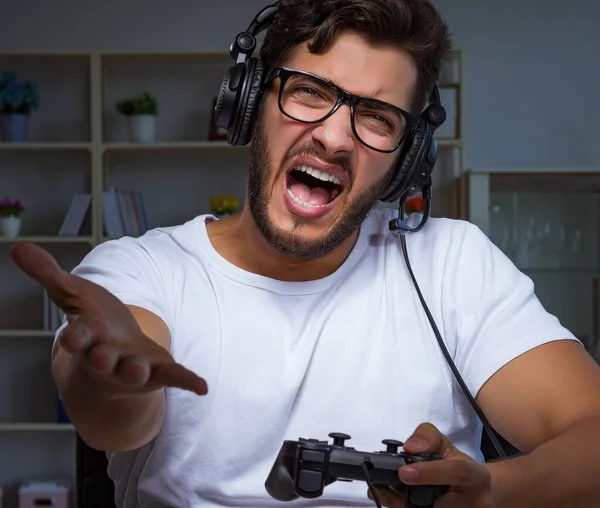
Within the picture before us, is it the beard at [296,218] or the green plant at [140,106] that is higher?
the green plant at [140,106]

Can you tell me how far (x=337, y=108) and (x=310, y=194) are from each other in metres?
0.15

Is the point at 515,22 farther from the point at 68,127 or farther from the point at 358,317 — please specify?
the point at 358,317

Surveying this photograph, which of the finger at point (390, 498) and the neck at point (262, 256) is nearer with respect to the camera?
the finger at point (390, 498)

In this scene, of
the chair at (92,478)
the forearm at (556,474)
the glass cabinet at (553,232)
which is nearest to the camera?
the forearm at (556,474)

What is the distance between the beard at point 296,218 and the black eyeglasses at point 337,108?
47 millimetres

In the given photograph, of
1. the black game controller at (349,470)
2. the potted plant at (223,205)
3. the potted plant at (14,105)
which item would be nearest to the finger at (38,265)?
the black game controller at (349,470)

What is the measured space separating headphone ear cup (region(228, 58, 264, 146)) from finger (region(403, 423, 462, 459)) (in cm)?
64

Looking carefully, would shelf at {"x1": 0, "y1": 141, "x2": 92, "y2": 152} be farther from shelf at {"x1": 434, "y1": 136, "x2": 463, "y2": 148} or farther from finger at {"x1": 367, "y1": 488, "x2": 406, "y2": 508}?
finger at {"x1": 367, "y1": 488, "x2": 406, "y2": 508}

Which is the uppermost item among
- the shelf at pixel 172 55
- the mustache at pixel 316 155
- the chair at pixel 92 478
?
the shelf at pixel 172 55

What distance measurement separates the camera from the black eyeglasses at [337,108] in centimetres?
123

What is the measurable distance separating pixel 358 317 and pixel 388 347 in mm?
63

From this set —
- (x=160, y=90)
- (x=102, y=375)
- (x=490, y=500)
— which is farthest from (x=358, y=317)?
(x=160, y=90)

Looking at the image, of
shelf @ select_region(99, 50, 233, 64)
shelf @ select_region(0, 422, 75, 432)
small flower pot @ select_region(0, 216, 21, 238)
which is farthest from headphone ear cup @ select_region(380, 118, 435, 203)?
small flower pot @ select_region(0, 216, 21, 238)

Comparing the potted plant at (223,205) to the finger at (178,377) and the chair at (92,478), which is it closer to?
the chair at (92,478)
